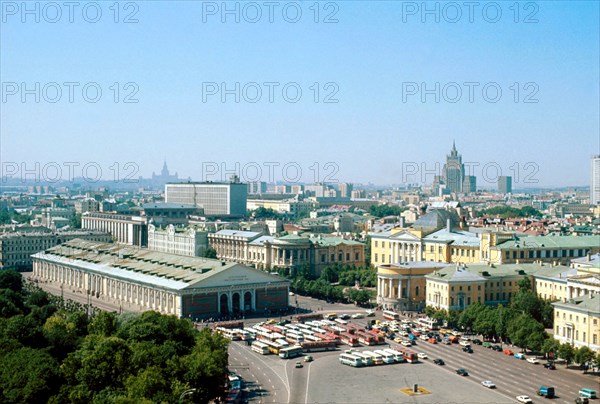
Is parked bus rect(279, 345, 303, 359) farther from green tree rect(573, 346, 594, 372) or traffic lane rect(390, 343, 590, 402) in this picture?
green tree rect(573, 346, 594, 372)

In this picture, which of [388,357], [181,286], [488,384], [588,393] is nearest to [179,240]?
[181,286]

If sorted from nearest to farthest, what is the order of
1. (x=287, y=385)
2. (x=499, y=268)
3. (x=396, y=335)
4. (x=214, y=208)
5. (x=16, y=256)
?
(x=287, y=385), (x=396, y=335), (x=499, y=268), (x=16, y=256), (x=214, y=208)

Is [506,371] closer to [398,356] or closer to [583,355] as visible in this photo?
[583,355]

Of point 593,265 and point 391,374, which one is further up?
point 593,265

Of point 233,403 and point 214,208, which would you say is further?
point 214,208

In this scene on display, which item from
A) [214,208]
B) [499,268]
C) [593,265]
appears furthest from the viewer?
[214,208]

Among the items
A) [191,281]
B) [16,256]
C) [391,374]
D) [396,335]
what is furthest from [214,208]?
[391,374]

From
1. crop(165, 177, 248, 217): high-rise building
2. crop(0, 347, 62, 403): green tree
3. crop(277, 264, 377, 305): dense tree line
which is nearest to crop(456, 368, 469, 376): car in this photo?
crop(0, 347, 62, 403): green tree

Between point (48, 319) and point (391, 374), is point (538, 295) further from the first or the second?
point (48, 319)
